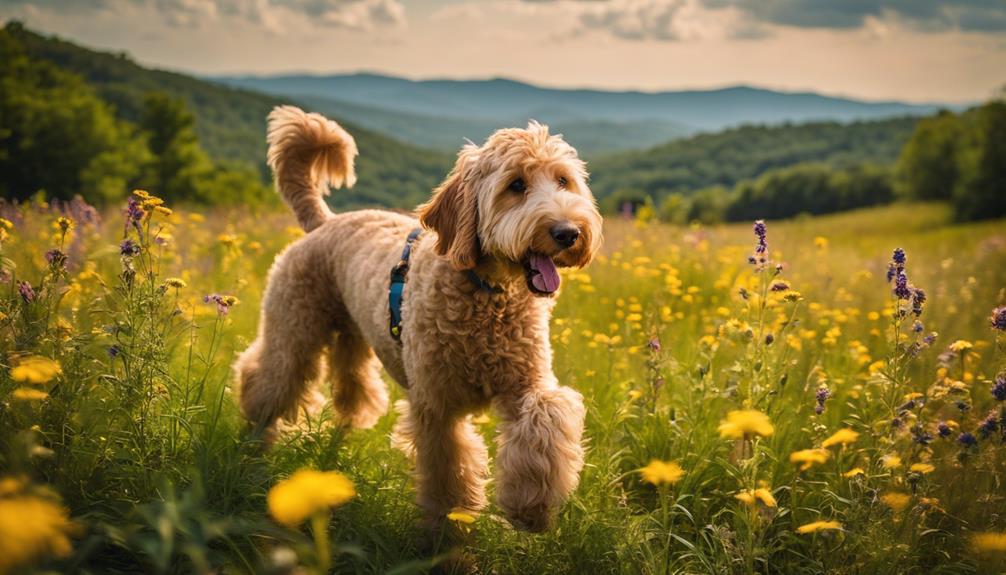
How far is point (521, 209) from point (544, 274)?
0.32 m

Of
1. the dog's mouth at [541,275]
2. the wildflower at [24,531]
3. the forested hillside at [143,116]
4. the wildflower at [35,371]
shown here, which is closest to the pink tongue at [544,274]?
the dog's mouth at [541,275]

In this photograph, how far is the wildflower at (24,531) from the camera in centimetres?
108

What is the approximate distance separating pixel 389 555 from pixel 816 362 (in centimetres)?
307

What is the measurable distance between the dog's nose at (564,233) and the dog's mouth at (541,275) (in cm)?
13

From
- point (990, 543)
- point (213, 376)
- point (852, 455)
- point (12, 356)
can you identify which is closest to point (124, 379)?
point (12, 356)

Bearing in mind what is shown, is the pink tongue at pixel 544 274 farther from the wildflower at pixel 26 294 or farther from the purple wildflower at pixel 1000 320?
the wildflower at pixel 26 294

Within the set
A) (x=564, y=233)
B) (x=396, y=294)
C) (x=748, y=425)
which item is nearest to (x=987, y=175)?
(x=564, y=233)

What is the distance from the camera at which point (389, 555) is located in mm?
2656

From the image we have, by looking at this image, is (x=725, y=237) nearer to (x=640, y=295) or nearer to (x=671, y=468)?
(x=640, y=295)

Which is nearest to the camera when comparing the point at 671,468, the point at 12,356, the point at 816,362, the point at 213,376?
the point at 671,468

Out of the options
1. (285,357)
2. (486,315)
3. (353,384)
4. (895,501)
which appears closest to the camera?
(895,501)

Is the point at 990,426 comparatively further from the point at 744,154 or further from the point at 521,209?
the point at 744,154

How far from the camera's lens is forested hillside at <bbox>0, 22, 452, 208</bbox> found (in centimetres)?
3256

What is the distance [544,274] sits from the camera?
2871 mm
